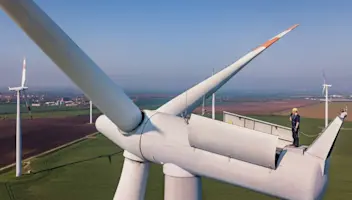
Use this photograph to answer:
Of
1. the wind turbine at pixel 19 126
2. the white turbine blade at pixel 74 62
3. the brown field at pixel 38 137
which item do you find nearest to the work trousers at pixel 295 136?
the white turbine blade at pixel 74 62

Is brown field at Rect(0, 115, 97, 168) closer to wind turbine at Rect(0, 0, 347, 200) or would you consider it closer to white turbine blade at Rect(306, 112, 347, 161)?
wind turbine at Rect(0, 0, 347, 200)

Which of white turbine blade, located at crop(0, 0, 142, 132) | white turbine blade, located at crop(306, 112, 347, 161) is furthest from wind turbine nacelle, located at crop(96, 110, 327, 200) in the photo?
white turbine blade, located at crop(0, 0, 142, 132)

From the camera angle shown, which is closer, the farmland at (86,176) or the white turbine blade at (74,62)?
the white turbine blade at (74,62)

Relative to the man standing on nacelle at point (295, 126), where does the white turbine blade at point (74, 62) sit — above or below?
above

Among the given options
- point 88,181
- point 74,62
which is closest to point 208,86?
point 74,62

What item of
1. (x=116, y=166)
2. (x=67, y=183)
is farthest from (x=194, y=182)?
(x=116, y=166)

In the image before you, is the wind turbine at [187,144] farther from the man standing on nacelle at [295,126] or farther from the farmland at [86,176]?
the farmland at [86,176]
